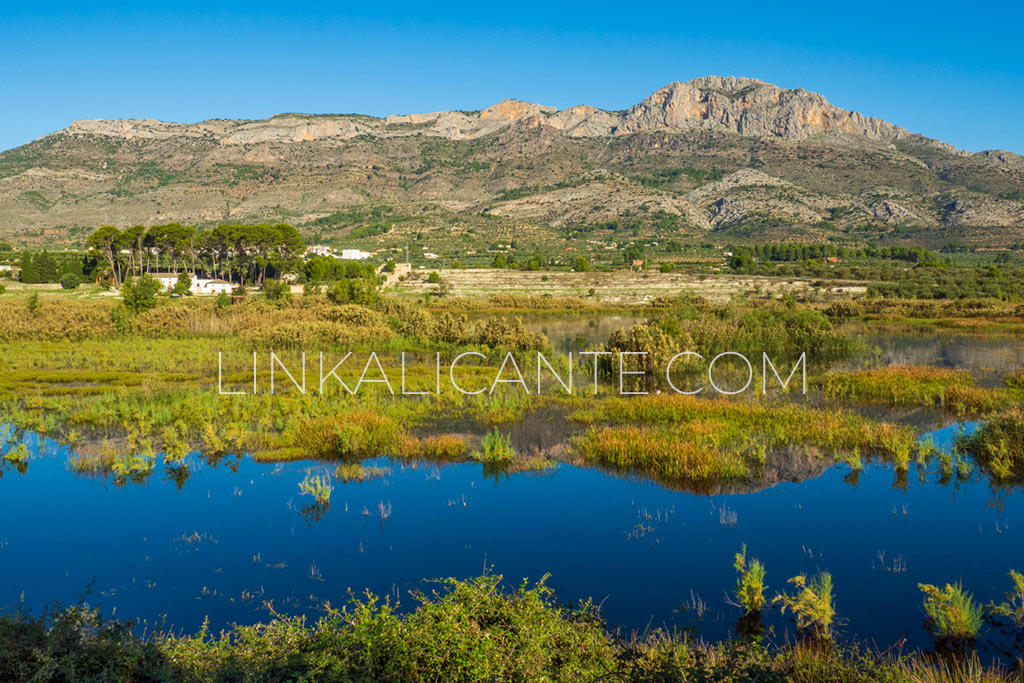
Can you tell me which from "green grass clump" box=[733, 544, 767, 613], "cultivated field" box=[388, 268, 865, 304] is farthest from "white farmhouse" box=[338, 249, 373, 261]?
"green grass clump" box=[733, 544, 767, 613]

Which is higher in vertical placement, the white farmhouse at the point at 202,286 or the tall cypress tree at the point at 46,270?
the tall cypress tree at the point at 46,270

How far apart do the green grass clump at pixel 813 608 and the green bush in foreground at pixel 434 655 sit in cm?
62

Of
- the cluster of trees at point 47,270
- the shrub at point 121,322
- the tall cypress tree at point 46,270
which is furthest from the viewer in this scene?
the tall cypress tree at point 46,270

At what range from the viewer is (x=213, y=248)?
74.8m

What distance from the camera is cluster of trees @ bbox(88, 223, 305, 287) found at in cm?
7000

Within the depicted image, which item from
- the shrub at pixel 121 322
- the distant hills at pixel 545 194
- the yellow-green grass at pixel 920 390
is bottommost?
the yellow-green grass at pixel 920 390

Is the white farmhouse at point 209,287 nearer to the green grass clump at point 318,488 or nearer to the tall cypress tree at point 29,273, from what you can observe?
the tall cypress tree at point 29,273

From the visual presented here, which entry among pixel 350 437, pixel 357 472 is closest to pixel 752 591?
pixel 357 472

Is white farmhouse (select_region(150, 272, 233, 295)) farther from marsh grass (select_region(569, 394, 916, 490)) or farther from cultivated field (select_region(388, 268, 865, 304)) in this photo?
marsh grass (select_region(569, 394, 916, 490))

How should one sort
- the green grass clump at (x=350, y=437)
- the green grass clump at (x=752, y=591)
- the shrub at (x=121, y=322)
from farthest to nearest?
the shrub at (x=121, y=322), the green grass clump at (x=350, y=437), the green grass clump at (x=752, y=591)

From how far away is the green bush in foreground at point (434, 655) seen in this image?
18.4 feet

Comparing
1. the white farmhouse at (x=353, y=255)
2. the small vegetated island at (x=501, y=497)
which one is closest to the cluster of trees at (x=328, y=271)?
the white farmhouse at (x=353, y=255)

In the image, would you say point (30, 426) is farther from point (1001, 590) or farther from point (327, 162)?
point (327, 162)

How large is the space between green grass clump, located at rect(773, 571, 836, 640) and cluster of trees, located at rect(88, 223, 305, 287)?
68673 millimetres
